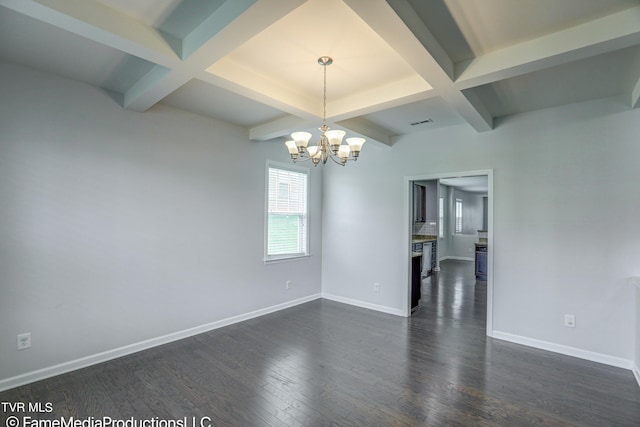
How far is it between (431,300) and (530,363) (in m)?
2.40

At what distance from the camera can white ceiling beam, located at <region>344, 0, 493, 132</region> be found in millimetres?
1625

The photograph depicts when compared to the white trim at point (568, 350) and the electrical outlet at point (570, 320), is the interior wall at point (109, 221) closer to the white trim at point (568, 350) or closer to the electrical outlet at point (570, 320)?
the white trim at point (568, 350)

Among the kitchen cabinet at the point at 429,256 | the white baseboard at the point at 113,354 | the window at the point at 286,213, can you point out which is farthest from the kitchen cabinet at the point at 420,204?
the white baseboard at the point at 113,354

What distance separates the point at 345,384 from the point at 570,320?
260 cm

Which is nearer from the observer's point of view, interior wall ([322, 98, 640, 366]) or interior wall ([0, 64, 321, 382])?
interior wall ([0, 64, 321, 382])

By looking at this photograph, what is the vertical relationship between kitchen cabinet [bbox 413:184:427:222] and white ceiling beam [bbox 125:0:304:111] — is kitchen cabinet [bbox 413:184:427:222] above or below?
below

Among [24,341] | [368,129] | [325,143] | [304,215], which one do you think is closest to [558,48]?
[325,143]

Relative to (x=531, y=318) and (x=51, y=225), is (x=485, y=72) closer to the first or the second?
(x=531, y=318)

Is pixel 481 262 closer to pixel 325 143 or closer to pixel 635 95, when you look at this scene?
pixel 635 95

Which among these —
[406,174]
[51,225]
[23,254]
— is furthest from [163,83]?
[406,174]

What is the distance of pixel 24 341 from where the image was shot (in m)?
2.63

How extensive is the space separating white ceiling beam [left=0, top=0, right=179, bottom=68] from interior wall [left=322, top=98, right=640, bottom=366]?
11.5ft

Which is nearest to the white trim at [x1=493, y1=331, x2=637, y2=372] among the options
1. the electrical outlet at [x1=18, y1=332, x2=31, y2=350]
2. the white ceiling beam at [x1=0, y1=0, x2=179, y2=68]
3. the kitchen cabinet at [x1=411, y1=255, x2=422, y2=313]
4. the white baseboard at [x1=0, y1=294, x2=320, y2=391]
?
the kitchen cabinet at [x1=411, y1=255, x2=422, y2=313]

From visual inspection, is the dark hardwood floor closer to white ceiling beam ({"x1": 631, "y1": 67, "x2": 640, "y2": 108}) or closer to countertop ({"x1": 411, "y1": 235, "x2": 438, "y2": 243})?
white ceiling beam ({"x1": 631, "y1": 67, "x2": 640, "y2": 108})
